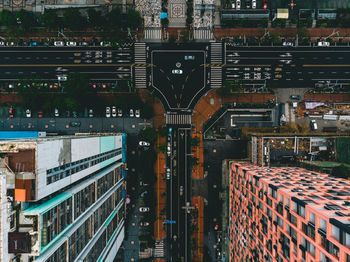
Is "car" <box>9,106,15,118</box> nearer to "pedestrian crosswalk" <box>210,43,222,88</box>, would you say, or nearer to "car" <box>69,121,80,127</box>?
"car" <box>69,121,80,127</box>

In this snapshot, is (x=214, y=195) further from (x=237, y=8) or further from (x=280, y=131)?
(x=237, y=8)

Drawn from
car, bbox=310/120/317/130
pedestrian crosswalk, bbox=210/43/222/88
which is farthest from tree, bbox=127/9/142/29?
car, bbox=310/120/317/130

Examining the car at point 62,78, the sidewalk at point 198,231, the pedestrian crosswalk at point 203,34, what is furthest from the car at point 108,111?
the sidewalk at point 198,231

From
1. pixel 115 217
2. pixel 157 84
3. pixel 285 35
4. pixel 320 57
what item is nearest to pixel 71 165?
pixel 115 217

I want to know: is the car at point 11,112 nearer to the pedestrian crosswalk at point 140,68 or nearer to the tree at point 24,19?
the tree at point 24,19

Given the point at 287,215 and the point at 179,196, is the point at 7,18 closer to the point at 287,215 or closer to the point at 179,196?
the point at 179,196

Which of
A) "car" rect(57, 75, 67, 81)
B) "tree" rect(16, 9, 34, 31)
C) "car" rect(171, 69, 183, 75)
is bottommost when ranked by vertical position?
"car" rect(57, 75, 67, 81)
